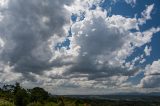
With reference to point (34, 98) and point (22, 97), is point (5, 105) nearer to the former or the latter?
point (22, 97)

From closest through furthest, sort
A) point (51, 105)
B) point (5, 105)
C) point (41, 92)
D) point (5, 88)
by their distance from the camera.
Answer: point (5, 105)
point (51, 105)
point (41, 92)
point (5, 88)

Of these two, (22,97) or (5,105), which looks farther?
(22,97)

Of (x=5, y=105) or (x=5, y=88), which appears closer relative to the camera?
(x=5, y=105)

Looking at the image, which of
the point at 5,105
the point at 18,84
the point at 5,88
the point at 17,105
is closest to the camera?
the point at 5,105

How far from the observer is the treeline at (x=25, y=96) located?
9044 centimetres

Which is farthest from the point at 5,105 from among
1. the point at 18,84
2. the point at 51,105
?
the point at 18,84

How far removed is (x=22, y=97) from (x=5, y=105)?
22.3 metres

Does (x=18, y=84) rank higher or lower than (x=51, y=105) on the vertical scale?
higher

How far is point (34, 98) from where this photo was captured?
13675cm

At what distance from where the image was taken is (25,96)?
92.9m

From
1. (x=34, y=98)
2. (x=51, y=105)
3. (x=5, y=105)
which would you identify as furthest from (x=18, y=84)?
(x=5, y=105)

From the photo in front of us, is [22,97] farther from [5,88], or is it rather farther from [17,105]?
[5,88]

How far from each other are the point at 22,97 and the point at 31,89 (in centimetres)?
6528

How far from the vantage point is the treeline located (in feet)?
297
